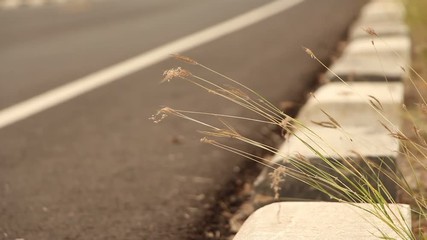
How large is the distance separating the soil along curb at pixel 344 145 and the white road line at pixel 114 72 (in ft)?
5.78

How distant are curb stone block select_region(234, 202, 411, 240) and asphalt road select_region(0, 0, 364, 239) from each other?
546mm

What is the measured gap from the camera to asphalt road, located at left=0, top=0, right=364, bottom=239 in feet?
10.4

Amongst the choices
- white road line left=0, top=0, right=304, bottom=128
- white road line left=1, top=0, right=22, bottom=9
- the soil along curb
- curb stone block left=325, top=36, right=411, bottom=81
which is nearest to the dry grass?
the soil along curb

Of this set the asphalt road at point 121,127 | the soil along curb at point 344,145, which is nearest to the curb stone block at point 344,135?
the soil along curb at point 344,145

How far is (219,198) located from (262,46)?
475 centimetres

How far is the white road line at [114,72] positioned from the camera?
5.17 m

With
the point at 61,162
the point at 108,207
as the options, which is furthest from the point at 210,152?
the point at 108,207

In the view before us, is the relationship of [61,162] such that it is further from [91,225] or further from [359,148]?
[359,148]

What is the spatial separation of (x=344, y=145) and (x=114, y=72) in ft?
11.9

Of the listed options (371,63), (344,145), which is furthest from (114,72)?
(344,145)

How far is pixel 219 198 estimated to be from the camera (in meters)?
3.42

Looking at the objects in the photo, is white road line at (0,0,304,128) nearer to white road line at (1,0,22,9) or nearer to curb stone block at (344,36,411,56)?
curb stone block at (344,36,411,56)

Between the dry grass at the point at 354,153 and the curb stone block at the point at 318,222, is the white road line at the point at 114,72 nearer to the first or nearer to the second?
the dry grass at the point at 354,153

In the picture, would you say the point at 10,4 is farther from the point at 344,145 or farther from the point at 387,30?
the point at 344,145
